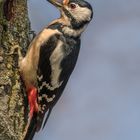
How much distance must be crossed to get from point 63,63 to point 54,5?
0.72 metres

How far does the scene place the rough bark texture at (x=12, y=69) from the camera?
2924mm

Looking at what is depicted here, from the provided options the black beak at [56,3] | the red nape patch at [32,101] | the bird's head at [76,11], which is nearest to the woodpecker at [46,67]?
the red nape patch at [32,101]

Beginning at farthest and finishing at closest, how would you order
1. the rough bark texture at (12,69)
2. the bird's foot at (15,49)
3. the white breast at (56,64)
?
1. the white breast at (56,64)
2. the bird's foot at (15,49)
3. the rough bark texture at (12,69)

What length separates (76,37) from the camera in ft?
11.5

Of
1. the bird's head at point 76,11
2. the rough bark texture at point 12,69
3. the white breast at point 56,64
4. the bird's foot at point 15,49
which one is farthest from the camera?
the bird's head at point 76,11

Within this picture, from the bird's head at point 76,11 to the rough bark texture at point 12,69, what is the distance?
44cm

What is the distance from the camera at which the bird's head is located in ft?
12.0

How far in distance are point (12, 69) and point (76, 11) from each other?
2.96 ft

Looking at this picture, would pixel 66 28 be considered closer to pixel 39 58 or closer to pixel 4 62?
pixel 39 58

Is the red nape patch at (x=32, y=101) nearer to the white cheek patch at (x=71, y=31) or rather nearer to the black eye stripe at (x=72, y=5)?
the white cheek patch at (x=71, y=31)

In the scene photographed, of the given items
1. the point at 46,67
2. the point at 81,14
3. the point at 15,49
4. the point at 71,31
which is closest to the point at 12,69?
the point at 15,49

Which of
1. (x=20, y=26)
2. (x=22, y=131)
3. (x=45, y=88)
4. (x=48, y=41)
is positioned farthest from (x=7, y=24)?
(x=22, y=131)

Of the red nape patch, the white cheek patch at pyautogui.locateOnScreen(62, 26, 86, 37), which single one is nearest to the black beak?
the white cheek patch at pyautogui.locateOnScreen(62, 26, 86, 37)

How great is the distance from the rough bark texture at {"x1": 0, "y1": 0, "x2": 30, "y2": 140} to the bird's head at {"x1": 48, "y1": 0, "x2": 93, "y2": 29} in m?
0.44
